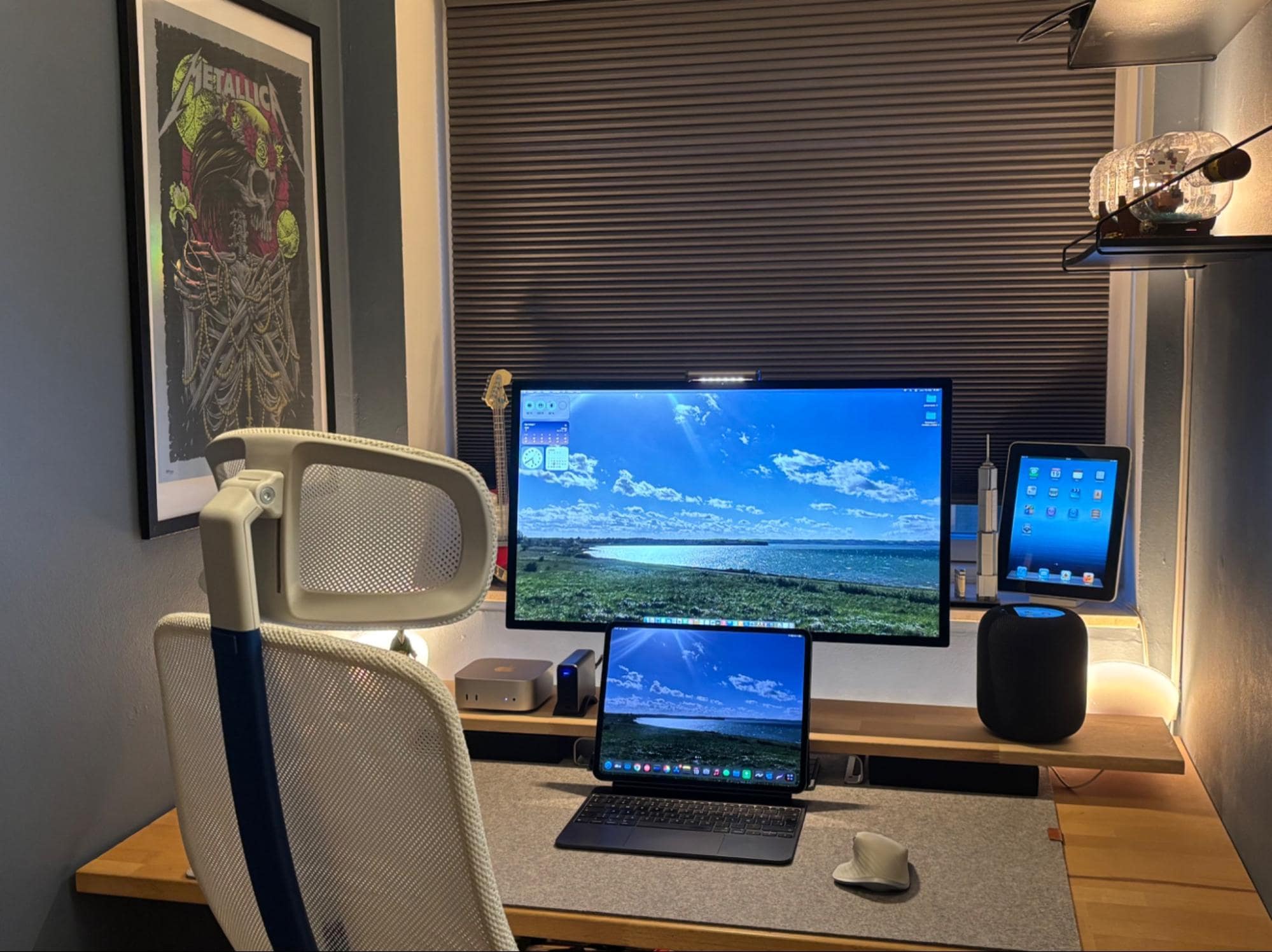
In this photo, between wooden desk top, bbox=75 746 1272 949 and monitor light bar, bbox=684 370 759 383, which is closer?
wooden desk top, bbox=75 746 1272 949

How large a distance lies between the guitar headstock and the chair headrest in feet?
4.35

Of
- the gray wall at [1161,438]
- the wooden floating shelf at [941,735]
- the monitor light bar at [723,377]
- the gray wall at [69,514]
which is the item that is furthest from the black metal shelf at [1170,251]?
the gray wall at [69,514]

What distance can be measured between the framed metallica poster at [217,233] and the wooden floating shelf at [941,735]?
600 millimetres

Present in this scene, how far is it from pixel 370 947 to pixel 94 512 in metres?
0.87

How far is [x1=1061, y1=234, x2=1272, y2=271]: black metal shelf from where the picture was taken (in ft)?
4.62

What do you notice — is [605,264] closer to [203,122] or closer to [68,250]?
[203,122]

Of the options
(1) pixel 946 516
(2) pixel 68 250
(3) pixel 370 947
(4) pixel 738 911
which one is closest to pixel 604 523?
(1) pixel 946 516

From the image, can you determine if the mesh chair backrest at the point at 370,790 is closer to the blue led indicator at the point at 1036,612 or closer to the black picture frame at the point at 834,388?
the black picture frame at the point at 834,388

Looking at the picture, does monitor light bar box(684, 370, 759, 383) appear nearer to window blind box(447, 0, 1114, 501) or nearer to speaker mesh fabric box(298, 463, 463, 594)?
window blind box(447, 0, 1114, 501)

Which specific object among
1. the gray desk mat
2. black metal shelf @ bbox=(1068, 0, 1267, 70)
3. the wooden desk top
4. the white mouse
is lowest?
the wooden desk top

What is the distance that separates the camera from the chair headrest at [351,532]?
87 cm

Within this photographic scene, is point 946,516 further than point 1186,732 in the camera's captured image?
No

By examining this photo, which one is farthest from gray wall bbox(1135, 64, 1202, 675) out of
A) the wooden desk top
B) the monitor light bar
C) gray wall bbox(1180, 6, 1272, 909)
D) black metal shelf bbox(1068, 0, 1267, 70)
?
the monitor light bar

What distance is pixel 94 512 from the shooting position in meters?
1.53
